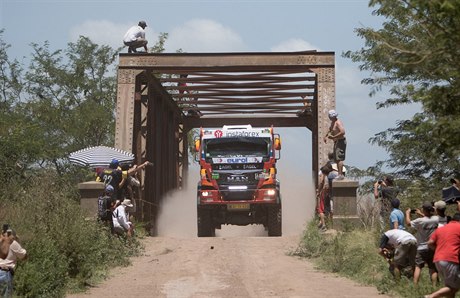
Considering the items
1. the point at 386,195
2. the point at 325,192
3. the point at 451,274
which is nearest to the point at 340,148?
the point at 325,192

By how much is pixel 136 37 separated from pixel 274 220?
7004mm

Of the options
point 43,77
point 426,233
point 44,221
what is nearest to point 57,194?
point 44,221

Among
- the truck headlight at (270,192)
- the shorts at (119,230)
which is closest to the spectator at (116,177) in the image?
the shorts at (119,230)

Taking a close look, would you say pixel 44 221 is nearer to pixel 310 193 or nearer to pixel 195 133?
pixel 310 193

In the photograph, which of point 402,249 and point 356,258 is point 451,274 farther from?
point 356,258

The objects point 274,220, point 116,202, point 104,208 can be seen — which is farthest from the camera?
point 274,220

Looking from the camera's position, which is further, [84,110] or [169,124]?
[84,110]

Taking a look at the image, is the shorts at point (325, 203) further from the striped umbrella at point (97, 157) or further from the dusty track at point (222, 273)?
the striped umbrella at point (97, 157)

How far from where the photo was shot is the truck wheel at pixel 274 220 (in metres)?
23.1

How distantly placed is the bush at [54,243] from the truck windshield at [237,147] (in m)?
6.76

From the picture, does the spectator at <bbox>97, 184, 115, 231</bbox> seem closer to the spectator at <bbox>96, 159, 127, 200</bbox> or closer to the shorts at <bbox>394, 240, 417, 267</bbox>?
the spectator at <bbox>96, 159, 127, 200</bbox>

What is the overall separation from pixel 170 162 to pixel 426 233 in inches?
743

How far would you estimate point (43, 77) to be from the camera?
147 ft

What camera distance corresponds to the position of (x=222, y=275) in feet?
47.2
